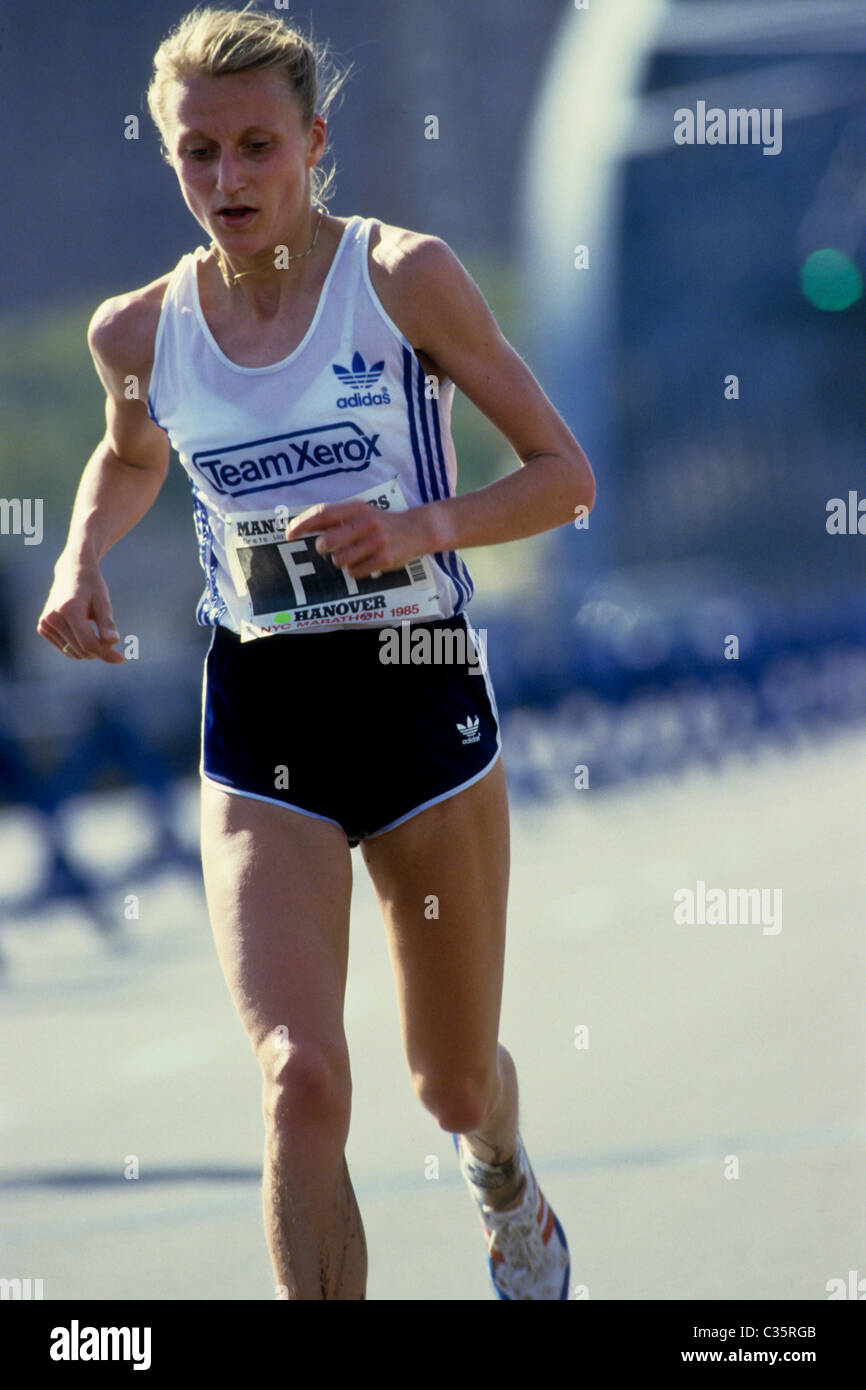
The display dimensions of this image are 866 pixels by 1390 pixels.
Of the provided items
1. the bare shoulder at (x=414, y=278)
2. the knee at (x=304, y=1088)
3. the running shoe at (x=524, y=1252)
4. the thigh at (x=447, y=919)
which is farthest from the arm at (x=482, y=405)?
the running shoe at (x=524, y=1252)

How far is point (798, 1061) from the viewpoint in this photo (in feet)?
16.9

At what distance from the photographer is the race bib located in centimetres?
292

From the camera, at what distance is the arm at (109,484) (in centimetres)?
302

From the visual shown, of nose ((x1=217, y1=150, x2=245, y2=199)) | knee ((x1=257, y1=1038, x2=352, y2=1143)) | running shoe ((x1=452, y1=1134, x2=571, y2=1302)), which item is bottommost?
running shoe ((x1=452, y1=1134, x2=571, y2=1302))

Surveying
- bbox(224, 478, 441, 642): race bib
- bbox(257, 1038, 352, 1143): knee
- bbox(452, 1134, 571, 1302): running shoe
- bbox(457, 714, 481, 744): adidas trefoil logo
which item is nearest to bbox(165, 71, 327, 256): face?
bbox(224, 478, 441, 642): race bib

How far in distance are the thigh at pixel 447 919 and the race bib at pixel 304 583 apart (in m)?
0.34

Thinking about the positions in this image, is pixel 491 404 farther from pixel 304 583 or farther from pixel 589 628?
pixel 589 628

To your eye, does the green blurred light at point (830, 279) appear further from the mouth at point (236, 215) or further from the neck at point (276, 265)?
the mouth at point (236, 215)

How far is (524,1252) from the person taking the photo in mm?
3439

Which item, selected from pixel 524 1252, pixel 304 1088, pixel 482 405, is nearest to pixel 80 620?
pixel 482 405

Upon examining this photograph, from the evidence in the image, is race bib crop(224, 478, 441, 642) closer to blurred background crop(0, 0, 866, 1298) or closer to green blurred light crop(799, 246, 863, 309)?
blurred background crop(0, 0, 866, 1298)

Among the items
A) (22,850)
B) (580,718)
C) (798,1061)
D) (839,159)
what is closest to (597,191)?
(839,159)

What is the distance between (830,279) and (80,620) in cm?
2639
